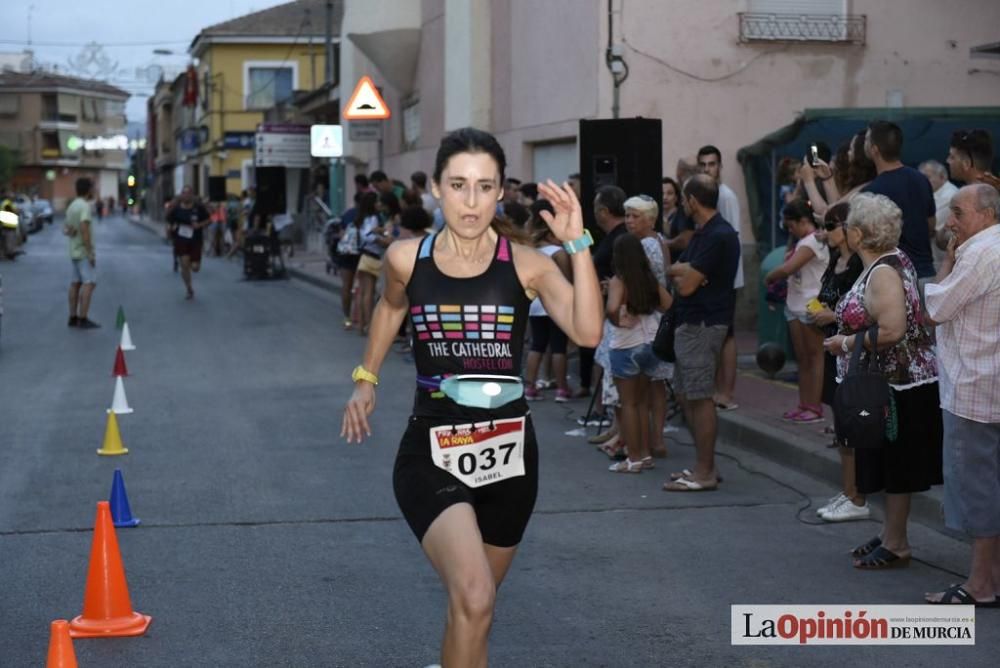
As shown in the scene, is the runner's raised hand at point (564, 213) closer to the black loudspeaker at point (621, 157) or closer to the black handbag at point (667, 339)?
the black handbag at point (667, 339)

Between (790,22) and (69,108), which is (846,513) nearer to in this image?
(790,22)

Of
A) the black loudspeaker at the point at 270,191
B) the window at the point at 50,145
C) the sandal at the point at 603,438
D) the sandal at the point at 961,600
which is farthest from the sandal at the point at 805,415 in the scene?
the window at the point at 50,145

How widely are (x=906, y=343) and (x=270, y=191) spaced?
3129 centimetres

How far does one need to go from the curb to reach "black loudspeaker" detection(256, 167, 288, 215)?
26433mm

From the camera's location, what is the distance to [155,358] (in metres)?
16.7

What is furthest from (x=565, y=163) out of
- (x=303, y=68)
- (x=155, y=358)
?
(x=303, y=68)

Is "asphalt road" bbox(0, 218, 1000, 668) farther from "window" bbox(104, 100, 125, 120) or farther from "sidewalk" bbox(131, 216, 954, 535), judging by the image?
"window" bbox(104, 100, 125, 120)

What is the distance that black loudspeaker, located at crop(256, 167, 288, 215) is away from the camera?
36500mm

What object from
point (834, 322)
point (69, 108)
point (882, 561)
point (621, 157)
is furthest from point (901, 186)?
point (69, 108)

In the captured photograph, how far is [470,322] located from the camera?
4.70 meters

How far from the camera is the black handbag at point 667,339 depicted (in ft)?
30.3

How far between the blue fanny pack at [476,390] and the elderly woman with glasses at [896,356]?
278 centimetres

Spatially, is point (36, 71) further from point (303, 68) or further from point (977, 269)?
point (977, 269)

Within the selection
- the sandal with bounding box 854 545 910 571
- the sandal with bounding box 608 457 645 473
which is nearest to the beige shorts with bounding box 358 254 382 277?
the sandal with bounding box 608 457 645 473
